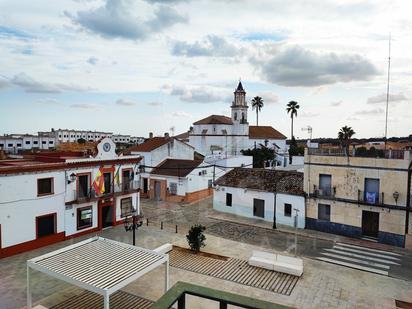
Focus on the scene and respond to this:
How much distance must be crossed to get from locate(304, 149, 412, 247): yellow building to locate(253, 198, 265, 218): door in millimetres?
3927

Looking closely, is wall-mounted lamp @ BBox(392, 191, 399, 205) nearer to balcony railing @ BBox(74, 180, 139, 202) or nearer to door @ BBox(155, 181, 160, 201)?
balcony railing @ BBox(74, 180, 139, 202)

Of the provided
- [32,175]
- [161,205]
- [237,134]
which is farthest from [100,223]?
[237,134]

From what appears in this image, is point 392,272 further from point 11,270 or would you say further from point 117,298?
point 11,270

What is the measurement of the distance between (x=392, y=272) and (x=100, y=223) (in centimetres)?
1955

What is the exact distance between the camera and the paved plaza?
1384cm

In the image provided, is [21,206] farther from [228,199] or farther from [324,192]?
[324,192]

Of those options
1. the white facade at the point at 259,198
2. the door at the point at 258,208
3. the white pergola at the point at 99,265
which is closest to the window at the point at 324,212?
the white facade at the point at 259,198

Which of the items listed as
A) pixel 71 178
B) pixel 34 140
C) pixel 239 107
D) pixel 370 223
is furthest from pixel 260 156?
pixel 34 140

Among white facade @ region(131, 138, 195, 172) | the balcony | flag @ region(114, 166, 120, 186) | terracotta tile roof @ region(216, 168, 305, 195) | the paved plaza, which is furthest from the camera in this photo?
white facade @ region(131, 138, 195, 172)

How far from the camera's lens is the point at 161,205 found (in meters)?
32.9

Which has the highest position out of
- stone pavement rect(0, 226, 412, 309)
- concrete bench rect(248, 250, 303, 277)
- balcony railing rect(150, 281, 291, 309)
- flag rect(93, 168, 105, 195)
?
balcony railing rect(150, 281, 291, 309)

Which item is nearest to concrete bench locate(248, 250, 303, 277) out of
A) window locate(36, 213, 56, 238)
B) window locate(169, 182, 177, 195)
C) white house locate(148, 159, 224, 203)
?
window locate(36, 213, 56, 238)

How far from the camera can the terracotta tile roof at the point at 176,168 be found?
114ft

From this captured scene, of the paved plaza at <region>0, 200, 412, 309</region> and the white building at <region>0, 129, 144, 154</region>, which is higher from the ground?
the white building at <region>0, 129, 144, 154</region>
